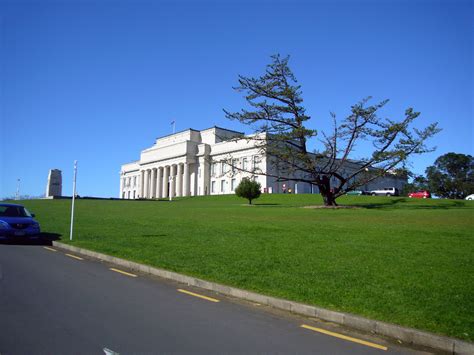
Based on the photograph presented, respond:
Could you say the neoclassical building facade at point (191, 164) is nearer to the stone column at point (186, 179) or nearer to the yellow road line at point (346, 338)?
the stone column at point (186, 179)

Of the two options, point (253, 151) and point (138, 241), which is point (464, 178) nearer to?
point (253, 151)

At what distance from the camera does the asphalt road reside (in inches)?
189

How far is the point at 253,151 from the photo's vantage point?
86.5m

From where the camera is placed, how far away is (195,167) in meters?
100

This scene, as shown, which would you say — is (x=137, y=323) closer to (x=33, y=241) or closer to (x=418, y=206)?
(x=33, y=241)

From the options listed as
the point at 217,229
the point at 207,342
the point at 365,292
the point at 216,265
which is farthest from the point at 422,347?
the point at 217,229

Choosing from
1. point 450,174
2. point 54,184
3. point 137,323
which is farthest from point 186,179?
point 137,323

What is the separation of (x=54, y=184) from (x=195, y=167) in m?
38.9

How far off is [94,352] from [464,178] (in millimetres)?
107588

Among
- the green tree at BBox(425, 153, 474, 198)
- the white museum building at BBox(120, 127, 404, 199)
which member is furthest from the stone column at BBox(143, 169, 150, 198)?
the green tree at BBox(425, 153, 474, 198)

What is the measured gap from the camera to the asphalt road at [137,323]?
4.79m

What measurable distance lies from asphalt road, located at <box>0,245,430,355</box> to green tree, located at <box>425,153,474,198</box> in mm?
99794

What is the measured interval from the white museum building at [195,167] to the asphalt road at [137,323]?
76443 millimetres

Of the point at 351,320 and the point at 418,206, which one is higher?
the point at 418,206
